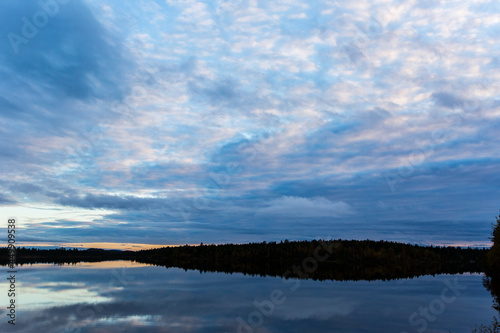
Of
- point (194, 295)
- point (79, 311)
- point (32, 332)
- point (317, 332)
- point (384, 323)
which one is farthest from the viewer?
point (194, 295)

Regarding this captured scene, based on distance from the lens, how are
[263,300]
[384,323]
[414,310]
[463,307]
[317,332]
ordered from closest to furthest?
[317,332] → [384,323] → [414,310] → [463,307] → [263,300]

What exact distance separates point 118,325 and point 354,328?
868 inches

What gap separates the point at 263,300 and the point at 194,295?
1162cm

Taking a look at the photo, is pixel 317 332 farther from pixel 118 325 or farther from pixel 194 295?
pixel 194 295

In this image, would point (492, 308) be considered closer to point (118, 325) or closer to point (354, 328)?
point (354, 328)

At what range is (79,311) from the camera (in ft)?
144

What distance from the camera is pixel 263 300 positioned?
2277 inches

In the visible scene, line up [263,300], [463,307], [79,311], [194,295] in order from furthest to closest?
1. [194,295]
2. [263,300]
3. [463,307]
4. [79,311]

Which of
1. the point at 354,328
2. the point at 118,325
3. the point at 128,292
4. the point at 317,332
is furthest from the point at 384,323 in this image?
the point at 128,292

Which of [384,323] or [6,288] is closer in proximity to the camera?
[384,323]

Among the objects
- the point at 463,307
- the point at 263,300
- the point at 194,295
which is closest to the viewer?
the point at 463,307

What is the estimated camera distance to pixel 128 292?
211ft

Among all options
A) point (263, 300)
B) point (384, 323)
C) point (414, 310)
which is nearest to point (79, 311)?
point (263, 300)

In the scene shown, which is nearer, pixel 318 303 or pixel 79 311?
pixel 79 311
